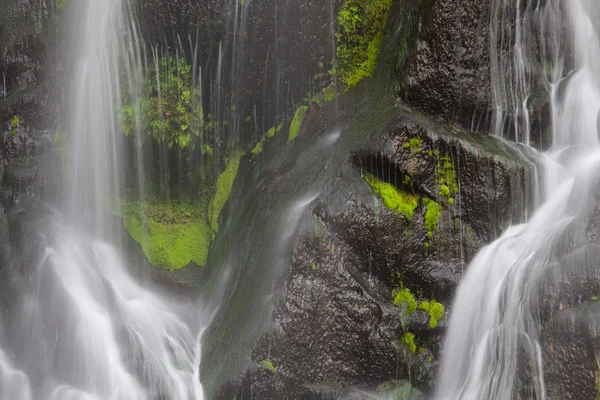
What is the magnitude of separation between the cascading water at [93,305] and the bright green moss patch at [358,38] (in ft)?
10.7

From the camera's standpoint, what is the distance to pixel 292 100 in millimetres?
9492

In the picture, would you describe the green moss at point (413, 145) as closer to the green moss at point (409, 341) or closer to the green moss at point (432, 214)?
the green moss at point (432, 214)

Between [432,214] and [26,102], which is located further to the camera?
[26,102]

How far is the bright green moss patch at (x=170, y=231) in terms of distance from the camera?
10273mm

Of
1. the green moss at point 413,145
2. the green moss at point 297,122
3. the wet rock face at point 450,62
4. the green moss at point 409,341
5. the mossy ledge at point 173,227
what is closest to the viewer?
the green moss at point 409,341

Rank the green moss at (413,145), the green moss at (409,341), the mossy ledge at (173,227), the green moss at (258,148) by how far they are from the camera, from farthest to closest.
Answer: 1. the mossy ledge at (173,227)
2. the green moss at (258,148)
3. the green moss at (413,145)
4. the green moss at (409,341)

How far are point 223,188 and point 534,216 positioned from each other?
15.7 ft

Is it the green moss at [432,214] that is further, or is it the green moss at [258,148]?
the green moss at [258,148]

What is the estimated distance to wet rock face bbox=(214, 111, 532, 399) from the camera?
7336mm

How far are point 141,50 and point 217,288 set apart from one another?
3.75 m

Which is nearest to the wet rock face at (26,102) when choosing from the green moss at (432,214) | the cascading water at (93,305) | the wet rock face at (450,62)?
the cascading water at (93,305)

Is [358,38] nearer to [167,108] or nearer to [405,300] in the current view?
[167,108]

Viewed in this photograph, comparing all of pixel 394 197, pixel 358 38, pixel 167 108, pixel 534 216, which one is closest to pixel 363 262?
pixel 394 197

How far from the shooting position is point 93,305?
918 centimetres
